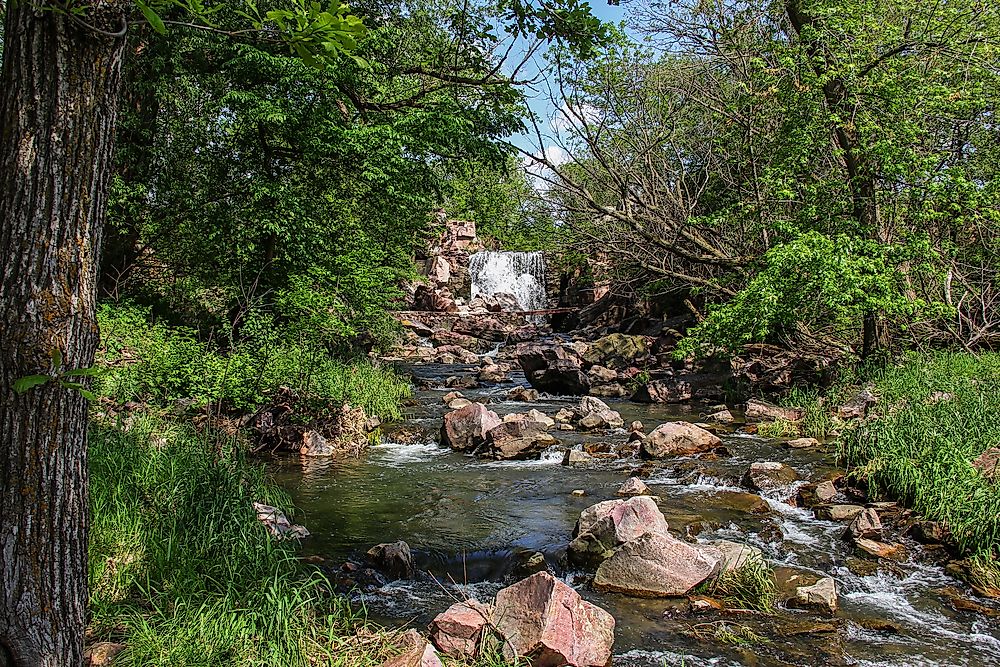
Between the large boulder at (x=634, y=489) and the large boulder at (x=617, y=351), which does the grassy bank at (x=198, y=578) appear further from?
the large boulder at (x=617, y=351)

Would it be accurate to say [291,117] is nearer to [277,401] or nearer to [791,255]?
[277,401]

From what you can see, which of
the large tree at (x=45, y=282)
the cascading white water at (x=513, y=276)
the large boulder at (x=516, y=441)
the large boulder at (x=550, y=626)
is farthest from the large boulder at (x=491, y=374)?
the large tree at (x=45, y=282)

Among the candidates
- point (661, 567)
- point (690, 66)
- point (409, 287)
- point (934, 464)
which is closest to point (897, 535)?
point (934, 464)

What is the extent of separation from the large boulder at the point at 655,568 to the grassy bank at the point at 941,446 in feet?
7.56

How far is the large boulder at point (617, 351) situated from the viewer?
61.8 feet

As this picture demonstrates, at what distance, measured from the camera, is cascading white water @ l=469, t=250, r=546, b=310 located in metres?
32.8

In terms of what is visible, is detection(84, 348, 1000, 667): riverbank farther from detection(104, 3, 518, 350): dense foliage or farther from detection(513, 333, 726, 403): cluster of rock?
detection(513, 333, 726, 403): cluster of rock

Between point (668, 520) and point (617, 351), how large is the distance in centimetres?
1207

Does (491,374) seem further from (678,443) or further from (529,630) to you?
(529,630)

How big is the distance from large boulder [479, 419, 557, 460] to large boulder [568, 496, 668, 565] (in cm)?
391

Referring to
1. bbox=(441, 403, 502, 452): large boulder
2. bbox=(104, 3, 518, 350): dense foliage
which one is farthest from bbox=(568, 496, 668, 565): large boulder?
bbox=(104, 3, 518, 350): dense foliage

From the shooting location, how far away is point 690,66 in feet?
48.7

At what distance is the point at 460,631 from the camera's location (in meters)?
4.27

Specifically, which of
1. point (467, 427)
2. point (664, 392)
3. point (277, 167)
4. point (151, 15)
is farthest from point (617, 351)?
point (151, 15)
